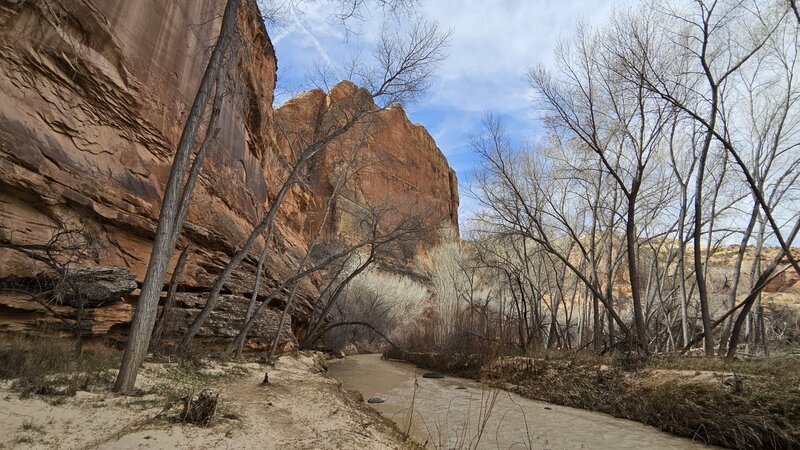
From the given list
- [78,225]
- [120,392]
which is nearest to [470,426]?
[120,392]

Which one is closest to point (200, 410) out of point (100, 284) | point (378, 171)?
point (100, 284)

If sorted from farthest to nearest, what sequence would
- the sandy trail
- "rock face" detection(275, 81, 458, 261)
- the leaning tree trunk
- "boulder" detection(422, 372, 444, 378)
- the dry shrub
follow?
"rock face" detection(275, 81, 458, 261) → "boulder" detection(422, 372, 444, 378) → the leaning tree trunk → the dry shrub → the sandy trail

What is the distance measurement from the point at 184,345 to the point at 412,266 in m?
30.8

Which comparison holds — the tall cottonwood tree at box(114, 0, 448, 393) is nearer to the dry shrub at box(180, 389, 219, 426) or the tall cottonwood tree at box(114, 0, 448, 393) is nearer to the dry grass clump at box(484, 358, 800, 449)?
the dry shrub at box(180, 389, 219, 426)

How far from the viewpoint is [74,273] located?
650 centimetres

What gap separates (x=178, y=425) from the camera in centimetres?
401

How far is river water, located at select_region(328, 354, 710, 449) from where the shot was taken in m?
6.30

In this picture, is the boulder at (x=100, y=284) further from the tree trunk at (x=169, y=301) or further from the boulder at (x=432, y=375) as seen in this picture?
the boulder at (x=432, y=375)

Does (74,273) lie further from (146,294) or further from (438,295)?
(438,295)

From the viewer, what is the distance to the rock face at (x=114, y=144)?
6363mm

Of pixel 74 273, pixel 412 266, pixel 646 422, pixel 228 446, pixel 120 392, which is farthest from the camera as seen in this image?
pixel 412 266

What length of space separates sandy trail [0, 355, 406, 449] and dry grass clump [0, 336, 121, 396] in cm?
23

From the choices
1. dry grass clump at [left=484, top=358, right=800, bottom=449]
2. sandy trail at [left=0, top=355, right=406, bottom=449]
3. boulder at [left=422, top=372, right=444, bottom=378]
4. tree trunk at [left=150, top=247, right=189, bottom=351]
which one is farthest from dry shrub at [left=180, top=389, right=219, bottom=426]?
boulder at [left=422, top=372, right=444, bottom=378]

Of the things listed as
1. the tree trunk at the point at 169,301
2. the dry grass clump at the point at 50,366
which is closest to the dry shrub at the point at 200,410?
the dry grass clump at the point at 50,366
